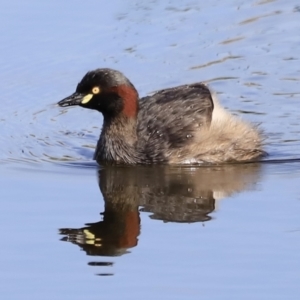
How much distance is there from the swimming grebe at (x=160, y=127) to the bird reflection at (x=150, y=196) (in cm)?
16

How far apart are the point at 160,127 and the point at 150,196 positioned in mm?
1253

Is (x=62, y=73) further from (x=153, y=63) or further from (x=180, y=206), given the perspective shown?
(x=180, y=206)

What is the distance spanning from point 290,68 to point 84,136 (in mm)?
2705

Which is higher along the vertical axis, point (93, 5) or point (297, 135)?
point (93, 5)

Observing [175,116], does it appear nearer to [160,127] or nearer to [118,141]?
[160,127]

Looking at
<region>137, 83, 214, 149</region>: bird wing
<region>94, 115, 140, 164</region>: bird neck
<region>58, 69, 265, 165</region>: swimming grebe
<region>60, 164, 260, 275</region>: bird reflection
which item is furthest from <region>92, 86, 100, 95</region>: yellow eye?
<region>60, 164, 260, 275</region>: bird reflection

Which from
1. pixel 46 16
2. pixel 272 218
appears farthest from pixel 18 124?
pixel 272 218

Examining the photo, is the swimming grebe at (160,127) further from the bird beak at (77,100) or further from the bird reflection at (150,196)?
the bird reflection at (150,196)

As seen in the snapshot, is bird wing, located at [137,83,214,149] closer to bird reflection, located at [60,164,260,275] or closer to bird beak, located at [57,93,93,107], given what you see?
bird reflection, located at [60,164,260,275]

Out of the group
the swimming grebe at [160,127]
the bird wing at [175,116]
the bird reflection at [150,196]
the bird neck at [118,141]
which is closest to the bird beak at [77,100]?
the swimming grebe at [160,127]

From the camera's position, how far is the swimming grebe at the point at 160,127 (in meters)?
10.0

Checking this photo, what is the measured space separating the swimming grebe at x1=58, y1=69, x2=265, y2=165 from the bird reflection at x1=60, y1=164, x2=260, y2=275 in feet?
0.51

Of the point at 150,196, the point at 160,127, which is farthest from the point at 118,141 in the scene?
the point at 150,196

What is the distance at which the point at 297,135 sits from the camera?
10797 mm
